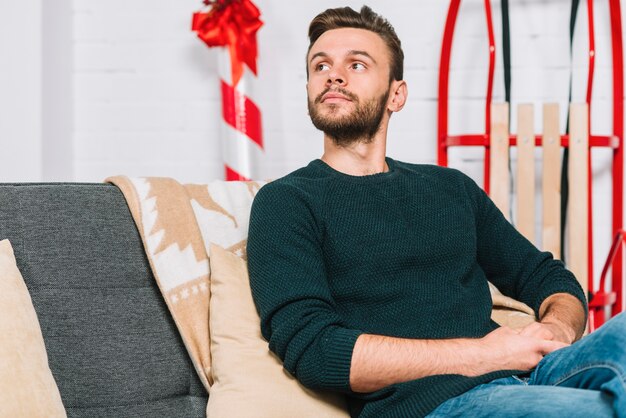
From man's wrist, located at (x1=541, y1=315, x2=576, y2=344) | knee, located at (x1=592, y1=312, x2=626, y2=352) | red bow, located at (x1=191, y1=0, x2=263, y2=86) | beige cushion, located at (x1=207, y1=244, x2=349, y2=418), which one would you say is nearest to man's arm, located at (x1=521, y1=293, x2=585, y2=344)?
man's wrist, located at (x1=541, y1=315, x2=576, y2=344)

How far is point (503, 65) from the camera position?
267cm

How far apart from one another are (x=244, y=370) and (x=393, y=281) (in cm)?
33

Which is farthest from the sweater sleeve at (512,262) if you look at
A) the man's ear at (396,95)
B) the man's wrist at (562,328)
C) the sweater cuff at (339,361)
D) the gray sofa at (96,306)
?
the gray sofa at (96,306)

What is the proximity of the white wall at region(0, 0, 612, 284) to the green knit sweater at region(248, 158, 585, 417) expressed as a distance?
38.6 inches

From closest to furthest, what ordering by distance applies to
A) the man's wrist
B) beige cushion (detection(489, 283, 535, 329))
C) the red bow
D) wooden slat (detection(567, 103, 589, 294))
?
the man's wrist → beige cushion (detection(489, 283, 535, 329)) → wooden slat (detection(567, 103, 589, 294)) → the red bow

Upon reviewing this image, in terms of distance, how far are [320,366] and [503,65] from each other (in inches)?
63.7

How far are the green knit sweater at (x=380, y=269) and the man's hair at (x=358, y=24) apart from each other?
0.29 m

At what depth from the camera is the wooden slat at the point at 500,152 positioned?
2.43m

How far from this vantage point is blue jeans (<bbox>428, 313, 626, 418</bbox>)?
3.77 ft

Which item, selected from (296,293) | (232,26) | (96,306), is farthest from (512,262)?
(232,26)

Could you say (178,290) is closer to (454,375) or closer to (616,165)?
(454,375)

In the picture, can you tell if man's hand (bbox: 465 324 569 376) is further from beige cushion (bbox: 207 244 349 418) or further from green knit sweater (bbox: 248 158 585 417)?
beige cushion (bbox: 207 244 349 418)

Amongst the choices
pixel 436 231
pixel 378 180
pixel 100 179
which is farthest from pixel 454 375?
pixel 100 179

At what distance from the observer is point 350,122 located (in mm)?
1779
